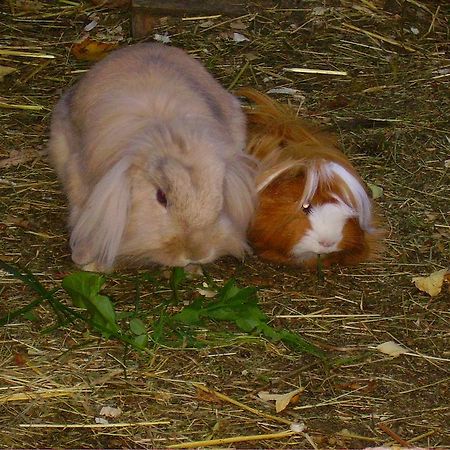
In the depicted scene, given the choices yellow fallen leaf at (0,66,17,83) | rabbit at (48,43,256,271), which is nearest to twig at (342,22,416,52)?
rabbit at (48,43,256,271)

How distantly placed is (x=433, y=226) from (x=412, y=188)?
0.27 m

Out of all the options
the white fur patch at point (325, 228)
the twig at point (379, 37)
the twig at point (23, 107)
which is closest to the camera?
the white fur patch at point (325, 228)

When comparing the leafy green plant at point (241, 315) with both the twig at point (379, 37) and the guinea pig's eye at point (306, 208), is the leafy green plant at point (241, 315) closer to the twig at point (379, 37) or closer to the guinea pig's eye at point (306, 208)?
the guinea pig's eye at point (306, 208)

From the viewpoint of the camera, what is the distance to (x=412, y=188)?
468 cm

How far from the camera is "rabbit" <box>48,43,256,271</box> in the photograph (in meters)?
3.58

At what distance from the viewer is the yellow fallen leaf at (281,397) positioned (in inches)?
135

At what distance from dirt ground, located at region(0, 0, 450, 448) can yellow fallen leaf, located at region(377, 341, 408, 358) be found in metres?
0.02

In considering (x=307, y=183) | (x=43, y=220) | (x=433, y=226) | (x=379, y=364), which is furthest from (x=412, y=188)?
(x=43, y=220)

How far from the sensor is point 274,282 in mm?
4082

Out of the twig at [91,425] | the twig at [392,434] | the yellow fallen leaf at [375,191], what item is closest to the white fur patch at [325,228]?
the yellow fallen leaf at [375,191]

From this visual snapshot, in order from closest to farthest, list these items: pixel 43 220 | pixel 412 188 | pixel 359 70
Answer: pixel 43 220 < pixel 412 188 < pixel 359 70

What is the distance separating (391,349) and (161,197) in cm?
97

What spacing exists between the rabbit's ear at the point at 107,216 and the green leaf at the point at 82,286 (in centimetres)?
9

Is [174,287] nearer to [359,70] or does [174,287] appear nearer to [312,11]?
[359,70]
